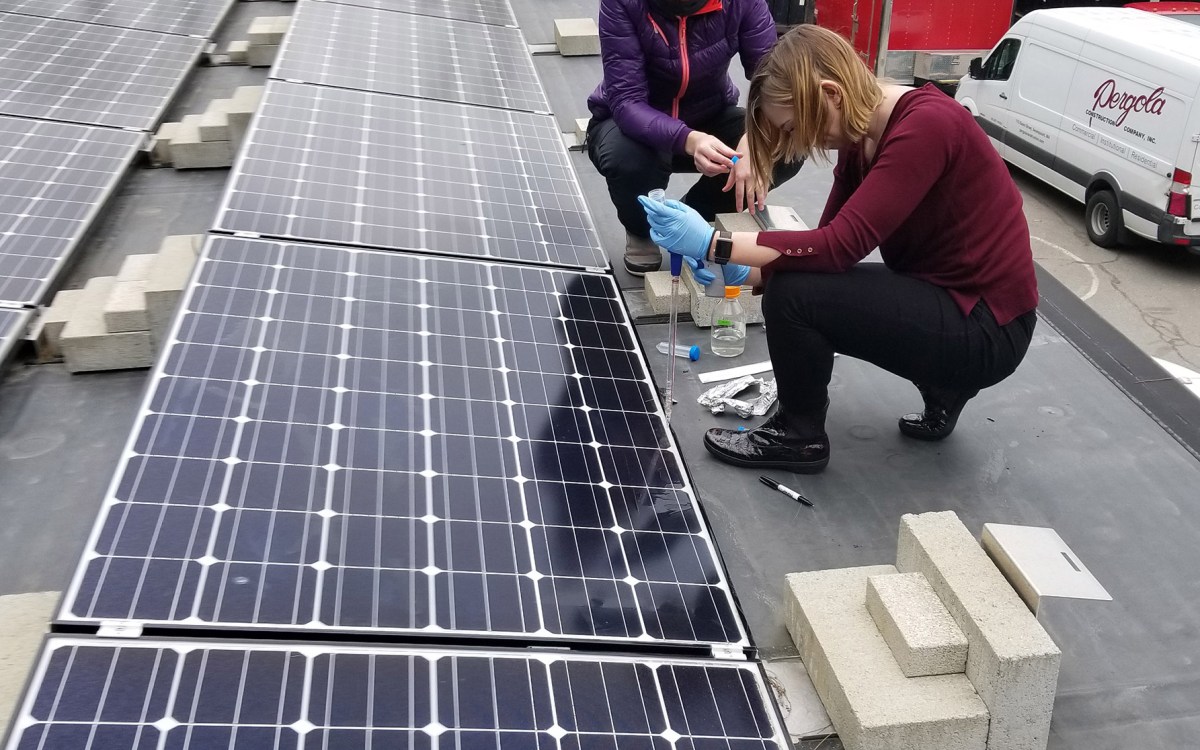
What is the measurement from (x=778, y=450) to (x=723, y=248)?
2.31 ft

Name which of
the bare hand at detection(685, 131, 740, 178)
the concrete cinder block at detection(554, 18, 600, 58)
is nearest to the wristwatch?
the bare hand at detection(685, 131, 740, 178)

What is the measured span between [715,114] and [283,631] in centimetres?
357

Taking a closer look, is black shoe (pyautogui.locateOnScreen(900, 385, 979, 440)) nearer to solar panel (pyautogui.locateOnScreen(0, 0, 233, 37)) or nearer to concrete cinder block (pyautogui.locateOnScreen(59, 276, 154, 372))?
concrete cinder block (pyautogui.locateOnScreen(59, 276, 154, 372))

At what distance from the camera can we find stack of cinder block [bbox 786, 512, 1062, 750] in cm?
238

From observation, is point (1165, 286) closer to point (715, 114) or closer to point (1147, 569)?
point (715, 114)

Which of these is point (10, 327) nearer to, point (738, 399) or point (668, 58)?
point (738, 399)

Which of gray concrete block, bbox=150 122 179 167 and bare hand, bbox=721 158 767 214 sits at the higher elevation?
bare hand, bbox=721 158 767 214

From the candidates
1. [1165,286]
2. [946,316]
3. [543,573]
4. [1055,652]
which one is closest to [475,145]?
[946,316]

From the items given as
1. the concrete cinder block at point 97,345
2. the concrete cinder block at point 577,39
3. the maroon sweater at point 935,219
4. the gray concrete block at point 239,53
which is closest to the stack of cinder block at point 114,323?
the concrete cinder block at point 97,345

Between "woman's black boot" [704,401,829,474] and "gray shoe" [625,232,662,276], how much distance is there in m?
1.47

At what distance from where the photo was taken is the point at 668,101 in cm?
472

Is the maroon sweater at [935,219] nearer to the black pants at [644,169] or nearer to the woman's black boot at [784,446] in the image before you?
the woman's black boot at [784,446]

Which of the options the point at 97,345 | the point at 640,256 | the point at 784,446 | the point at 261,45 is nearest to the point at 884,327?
the point at 784,446

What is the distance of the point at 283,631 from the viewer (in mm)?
1913
